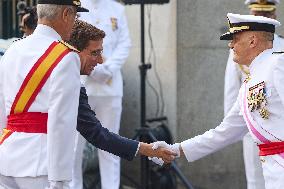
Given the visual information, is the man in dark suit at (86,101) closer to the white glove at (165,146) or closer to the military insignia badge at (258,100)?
the white glove at (165,146)

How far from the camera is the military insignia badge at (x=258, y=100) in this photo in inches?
170

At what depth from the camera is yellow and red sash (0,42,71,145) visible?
4.00m

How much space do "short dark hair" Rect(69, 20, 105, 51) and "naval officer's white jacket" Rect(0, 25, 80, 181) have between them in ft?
1.04

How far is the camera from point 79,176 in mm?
7141

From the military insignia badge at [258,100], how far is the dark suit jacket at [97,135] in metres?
0.78

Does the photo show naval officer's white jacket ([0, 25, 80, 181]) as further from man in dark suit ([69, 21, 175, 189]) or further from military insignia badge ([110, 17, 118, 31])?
military insignia badge ([110, 17, 118, 31])

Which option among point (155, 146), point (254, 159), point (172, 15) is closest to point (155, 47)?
point (172, 15)

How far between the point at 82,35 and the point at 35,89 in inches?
24.5

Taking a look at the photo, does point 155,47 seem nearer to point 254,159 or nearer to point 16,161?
point 254,159

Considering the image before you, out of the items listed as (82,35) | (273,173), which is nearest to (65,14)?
(82,35)

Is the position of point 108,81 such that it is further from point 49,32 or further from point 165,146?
point 49,32

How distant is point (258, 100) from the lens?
4.36 m

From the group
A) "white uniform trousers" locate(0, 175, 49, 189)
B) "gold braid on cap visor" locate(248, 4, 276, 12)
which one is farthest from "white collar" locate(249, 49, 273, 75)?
"gold braid on cap visor" locate(248, 4, 276, 12)

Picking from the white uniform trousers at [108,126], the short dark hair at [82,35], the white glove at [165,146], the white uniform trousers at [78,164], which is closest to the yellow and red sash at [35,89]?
the short dark hair at [82,35]
